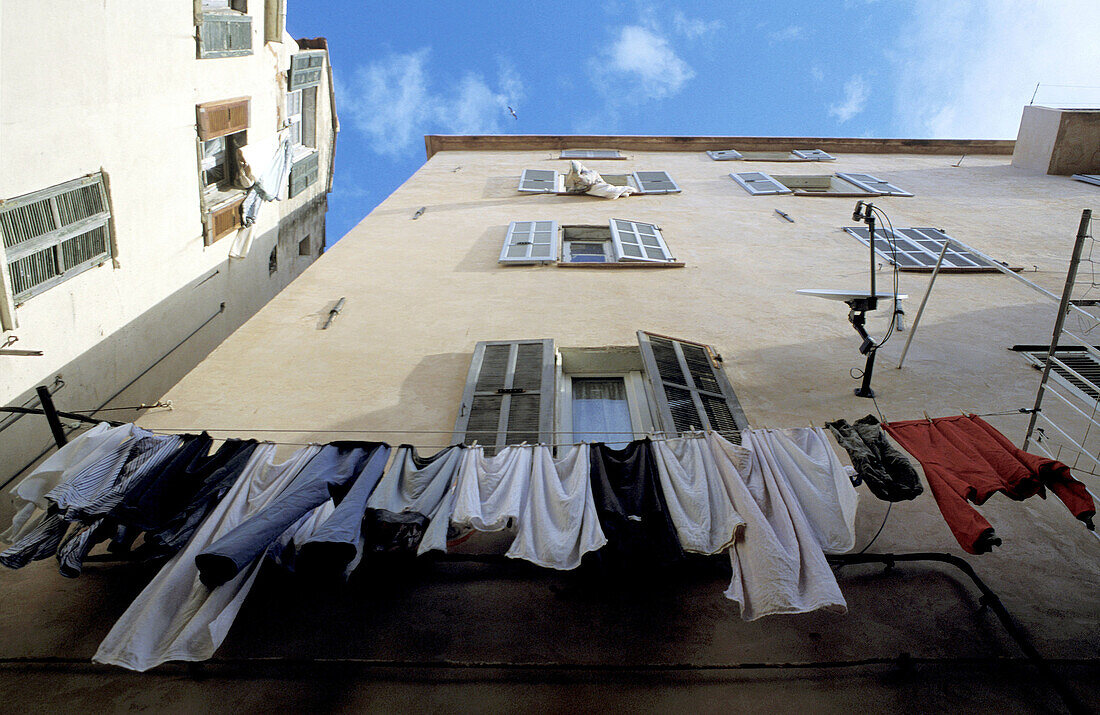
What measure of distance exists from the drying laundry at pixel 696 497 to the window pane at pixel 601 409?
142 cm

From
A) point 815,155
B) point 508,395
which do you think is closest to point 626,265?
A: point 508,395

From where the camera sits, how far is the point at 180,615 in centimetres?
367

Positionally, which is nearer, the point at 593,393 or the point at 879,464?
the point at 879,464

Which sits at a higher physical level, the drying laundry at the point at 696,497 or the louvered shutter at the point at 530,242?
the louvered shutter at the point at 530,242

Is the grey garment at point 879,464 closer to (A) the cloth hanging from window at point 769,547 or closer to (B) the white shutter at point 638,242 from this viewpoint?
(A) the cloth hanging from window at point 769,547

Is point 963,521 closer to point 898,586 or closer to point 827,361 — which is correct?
point 898,586

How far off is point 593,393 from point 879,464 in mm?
2889

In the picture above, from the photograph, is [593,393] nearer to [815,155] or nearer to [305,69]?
[305,69]

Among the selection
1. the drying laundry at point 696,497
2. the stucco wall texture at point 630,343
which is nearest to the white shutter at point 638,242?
the stucco wall texture at point 630,343

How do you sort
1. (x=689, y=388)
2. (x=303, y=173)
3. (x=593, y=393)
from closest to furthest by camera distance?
(x=689, y=388), (x=593, y=393), (x=303, y=173)

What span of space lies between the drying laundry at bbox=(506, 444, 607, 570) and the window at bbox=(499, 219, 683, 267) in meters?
4.85

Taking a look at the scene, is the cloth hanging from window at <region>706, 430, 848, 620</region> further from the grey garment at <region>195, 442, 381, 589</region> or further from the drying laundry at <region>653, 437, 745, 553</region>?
the grey garment at <region>195, 442, 381, 589</region>

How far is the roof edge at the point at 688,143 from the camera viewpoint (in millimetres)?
15953

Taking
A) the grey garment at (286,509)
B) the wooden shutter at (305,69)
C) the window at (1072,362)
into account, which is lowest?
the grey garment at (286,509)
